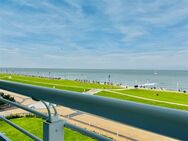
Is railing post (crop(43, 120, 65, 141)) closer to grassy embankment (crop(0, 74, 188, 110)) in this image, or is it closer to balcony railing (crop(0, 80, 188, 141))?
balcony railing (crop(0, 80, 188, 141))

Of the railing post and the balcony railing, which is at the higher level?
the balcony railing

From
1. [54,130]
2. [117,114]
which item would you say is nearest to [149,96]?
[54,130]

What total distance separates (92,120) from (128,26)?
12.3m

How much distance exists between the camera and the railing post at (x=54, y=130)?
1.15m

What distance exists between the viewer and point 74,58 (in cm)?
5653

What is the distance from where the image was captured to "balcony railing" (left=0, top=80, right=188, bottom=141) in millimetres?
608

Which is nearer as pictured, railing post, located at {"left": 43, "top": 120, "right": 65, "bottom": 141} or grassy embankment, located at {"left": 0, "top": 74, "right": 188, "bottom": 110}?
railing post, located at {"left": 43, "top": 120, "right": 65, "bottom": 141}

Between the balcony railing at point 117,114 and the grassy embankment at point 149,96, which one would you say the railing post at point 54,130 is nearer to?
the balcony railing at point 117,114

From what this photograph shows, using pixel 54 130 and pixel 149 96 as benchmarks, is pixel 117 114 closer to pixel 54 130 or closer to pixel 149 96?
pixel 54 130

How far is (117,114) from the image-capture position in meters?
0.75

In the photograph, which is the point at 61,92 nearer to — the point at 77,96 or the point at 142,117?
the point at 77,96

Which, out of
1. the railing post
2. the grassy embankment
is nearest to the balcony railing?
the railing post

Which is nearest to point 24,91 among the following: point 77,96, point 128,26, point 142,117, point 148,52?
point 77,96

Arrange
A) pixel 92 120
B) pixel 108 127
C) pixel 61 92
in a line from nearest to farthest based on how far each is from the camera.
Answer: pixel 61 92 → pixel 108 127 → pixel 92 120
